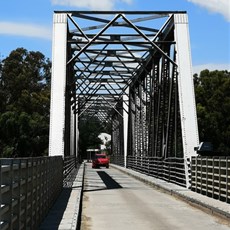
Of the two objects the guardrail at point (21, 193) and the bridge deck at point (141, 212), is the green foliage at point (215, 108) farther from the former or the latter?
the guardrail at point (21, 193)

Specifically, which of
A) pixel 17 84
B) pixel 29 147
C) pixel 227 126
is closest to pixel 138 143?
pixel 227 126

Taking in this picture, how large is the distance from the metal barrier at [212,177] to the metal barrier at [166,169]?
75.2 inches

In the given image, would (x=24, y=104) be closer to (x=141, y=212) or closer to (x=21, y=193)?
(x=141, y=212)

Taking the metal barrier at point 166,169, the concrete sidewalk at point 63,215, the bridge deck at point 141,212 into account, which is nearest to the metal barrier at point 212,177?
the bridge deck at point 141,212

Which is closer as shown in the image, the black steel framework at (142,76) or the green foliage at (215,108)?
the black steel framework at (142,76)

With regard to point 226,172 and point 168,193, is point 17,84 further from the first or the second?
point 226,172

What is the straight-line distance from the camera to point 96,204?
14164mm

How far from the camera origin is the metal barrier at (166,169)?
1909cm

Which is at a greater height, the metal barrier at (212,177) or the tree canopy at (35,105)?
the tree canopy at (35,105)

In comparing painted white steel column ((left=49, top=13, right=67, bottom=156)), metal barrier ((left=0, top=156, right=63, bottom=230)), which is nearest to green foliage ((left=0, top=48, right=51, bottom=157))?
painted white steel column ((left=49, top=13, right=67, bottom=156))

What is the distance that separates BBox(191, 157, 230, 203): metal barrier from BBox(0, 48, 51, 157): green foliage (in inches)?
1190

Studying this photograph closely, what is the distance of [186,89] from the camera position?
2019 centimetres

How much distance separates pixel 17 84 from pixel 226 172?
53.2m

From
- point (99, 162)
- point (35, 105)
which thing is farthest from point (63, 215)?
point (35, 105)
